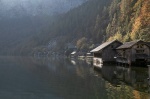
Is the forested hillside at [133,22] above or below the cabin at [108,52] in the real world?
above

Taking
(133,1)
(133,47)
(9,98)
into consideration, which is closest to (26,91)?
(9,98)

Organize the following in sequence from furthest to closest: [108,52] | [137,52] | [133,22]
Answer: [133,22]
[108,52]
[137,52]

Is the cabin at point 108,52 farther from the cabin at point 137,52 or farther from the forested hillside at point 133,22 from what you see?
the forested hillside at point 133,22

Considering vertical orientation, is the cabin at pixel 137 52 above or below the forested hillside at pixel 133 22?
below

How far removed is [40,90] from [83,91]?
692cm

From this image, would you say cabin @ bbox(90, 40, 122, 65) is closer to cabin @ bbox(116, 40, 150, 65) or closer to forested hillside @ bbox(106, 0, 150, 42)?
cabin @ bbox(116, 40, 150, 65)

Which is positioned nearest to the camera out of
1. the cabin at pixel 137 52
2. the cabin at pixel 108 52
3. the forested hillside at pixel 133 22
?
the cabin at pixel 137 52

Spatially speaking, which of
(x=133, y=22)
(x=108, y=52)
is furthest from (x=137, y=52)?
(x=133, y=22)

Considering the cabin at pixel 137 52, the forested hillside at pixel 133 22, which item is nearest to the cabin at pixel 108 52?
the cabin at pixel 137 52

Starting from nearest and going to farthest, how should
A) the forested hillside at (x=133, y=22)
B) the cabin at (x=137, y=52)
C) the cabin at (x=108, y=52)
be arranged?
the cabin at (x=137, y=52)
the cabin at (x=108, y=52)
the forested hillside at (x=133, y=22)

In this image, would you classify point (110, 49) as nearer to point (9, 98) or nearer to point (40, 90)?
point (40, 90)

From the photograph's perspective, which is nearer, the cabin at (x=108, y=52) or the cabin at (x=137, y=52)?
the cabin at (x=137, y=52)

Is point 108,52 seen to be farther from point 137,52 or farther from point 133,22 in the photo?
point 133,22

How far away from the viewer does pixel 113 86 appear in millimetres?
41625
